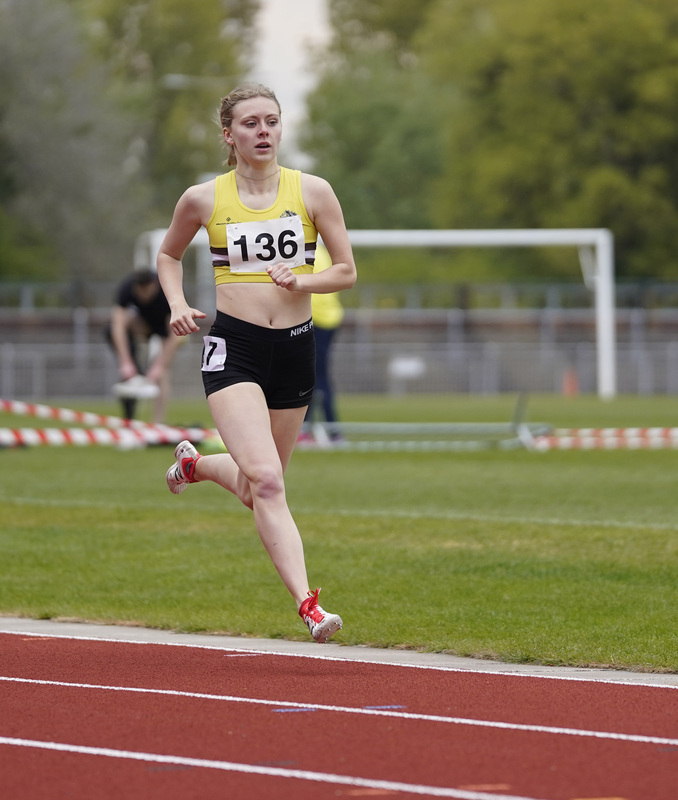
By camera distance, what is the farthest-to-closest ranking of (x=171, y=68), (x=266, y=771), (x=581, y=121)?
1. (x=171, y=68)
2. (x=581, y=121)
3. (x=266, y=771)

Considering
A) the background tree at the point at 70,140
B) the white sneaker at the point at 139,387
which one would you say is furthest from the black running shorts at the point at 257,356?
the background tree at the point at 70,140

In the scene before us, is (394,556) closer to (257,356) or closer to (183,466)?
(183,466)

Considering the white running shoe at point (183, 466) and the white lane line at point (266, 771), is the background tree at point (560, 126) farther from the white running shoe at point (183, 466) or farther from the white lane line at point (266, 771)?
the white lane line at point (266, 771)

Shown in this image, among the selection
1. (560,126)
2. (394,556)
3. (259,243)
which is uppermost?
(560,126)

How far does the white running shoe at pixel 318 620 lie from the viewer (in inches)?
233

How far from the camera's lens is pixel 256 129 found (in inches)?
250

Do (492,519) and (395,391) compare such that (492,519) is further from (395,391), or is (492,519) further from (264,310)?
(395,391)

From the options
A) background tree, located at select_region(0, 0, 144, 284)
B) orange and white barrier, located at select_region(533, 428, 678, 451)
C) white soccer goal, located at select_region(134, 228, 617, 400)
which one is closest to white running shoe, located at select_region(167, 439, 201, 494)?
orange and white barrier, located at select_region(533, 428, 678, 451)

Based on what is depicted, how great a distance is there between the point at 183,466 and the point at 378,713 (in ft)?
7.36

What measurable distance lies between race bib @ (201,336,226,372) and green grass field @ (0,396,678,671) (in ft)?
4.35

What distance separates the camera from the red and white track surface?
421cm

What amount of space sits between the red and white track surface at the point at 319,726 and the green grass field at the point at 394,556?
0.59 meters

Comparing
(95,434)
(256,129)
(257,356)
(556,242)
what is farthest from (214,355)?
(556,242)

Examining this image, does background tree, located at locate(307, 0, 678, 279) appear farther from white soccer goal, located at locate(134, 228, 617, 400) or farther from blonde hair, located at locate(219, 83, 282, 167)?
blonde hair, located at locate(219, 83, 282, 167)
